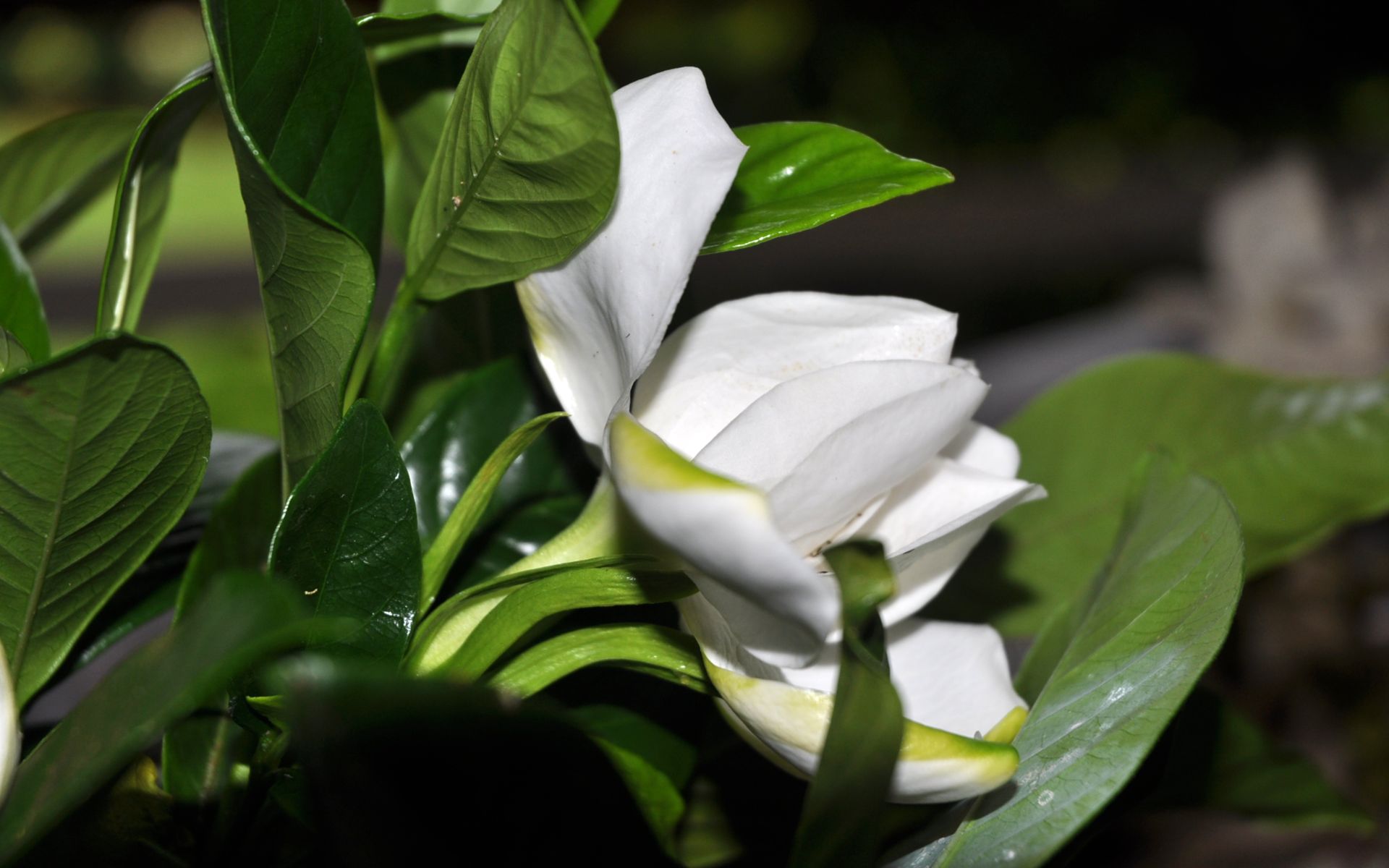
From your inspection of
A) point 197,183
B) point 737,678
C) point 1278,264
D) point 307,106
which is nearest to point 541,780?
point 737,678

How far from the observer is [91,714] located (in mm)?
200

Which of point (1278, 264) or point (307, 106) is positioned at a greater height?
point (307, 106)

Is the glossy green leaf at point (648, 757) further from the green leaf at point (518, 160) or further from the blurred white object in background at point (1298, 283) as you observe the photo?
the blurred white object in background at point (1298, 283)

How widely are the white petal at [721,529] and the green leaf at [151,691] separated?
2.7 inches

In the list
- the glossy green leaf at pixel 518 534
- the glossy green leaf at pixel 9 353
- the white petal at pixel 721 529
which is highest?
the glossy green leaf at pixel 9 353

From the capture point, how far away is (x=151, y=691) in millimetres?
185

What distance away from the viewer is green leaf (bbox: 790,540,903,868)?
200mm

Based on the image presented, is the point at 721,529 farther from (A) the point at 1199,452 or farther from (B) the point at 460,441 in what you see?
(A) the point at 1199,452

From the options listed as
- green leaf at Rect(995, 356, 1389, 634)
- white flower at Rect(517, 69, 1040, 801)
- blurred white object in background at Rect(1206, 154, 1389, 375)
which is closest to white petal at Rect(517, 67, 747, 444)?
white flower at Rect(517, 69, 1040, 801)

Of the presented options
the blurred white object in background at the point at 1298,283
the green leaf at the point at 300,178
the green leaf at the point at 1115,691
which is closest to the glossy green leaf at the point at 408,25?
the green leaf at the point at 300,178

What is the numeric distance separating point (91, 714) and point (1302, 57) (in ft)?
12.3

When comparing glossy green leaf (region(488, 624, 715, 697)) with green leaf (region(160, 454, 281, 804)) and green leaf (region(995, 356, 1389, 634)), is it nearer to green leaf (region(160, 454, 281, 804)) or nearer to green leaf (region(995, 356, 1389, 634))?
green leaf (region(160, 454, 281, 804))

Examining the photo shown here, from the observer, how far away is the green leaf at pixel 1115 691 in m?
0.25

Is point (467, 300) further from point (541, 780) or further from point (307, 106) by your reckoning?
point (541, 780)
